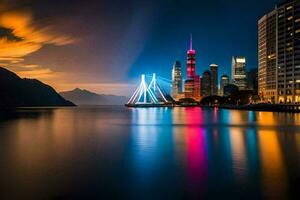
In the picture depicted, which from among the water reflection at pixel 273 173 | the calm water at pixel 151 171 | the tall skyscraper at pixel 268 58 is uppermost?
the tall skyscraper at pixel 268 58

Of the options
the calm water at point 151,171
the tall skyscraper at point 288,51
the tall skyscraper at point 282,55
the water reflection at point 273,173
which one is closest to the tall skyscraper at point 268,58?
the tall skyscraper at point 282,55

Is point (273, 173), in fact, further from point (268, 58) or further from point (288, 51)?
point (268, 58)

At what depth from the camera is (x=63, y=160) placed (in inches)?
817

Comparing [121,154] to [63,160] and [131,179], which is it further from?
[131,179]

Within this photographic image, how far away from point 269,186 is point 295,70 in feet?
421

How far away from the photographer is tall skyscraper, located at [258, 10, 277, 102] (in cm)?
14689

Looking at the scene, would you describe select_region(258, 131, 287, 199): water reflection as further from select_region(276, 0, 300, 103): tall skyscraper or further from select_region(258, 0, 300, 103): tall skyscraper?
select_region(276, 0, 300, 103): tall skyscraper

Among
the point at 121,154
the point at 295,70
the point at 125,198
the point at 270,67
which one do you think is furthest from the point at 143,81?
the point at 125,198

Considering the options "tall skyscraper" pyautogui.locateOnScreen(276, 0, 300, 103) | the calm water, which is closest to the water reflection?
the calm water

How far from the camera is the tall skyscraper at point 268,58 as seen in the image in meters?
147

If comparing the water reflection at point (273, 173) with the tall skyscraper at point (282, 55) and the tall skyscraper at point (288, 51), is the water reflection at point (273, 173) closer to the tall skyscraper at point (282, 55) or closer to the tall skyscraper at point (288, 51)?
the tall skyscraper at point (282, 55)

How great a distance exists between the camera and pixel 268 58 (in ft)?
505

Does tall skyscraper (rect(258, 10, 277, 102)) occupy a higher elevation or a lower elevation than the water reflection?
higher

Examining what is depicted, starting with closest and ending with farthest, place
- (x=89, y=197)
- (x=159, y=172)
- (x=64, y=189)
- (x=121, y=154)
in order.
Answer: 1. (x=89, y=197)
2. (x=64, y=189)
3. (x=159, y=172)
4. (x=121, y=154)
